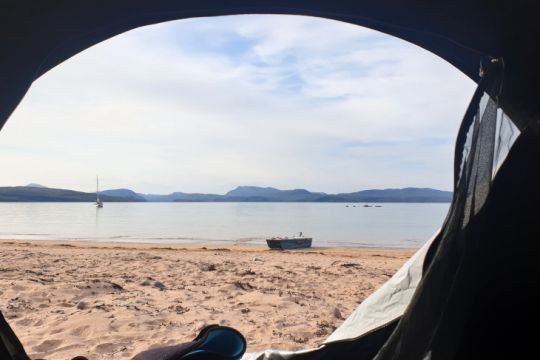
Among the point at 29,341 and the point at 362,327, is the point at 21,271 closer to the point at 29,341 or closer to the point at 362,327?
the point at 29,341

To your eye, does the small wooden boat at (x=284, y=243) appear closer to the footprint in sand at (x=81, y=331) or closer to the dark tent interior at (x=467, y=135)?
the footprint in sand at (x=81, y=331)

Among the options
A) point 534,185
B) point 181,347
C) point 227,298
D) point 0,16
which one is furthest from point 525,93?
point 227,298

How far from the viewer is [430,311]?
189 cm

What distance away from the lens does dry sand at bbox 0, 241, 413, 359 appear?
3891mm

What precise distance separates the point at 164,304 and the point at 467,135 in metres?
4.25

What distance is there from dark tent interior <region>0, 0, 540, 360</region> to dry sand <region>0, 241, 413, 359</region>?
148cm

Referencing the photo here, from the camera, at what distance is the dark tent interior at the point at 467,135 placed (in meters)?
1.86

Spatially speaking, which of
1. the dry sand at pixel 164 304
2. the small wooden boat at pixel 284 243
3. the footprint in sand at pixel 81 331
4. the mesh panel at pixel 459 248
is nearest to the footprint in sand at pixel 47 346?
the dry sand at pixel 164 304

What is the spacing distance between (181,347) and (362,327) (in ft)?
4.01

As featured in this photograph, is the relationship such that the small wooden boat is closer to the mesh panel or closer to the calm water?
the calm water

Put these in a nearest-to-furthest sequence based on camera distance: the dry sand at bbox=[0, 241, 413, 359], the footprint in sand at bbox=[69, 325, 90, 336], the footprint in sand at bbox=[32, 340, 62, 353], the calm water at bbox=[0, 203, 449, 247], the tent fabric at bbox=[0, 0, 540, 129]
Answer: the tent fabric at bbox=[0, 0, 540, 129]
the footprint in sand at bbox=[32, 340, 62, 353]
the dry sand at bbox=[0, 241, 413, 359]
the footprint in sand at bbox=[69, 325, 90, 336]
the calm water at bbox=[0, 203, 449, 247]

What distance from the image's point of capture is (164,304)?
539 cm

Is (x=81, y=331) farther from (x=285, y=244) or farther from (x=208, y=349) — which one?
(x=285, y=244)

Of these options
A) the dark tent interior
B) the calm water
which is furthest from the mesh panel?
the calm water
